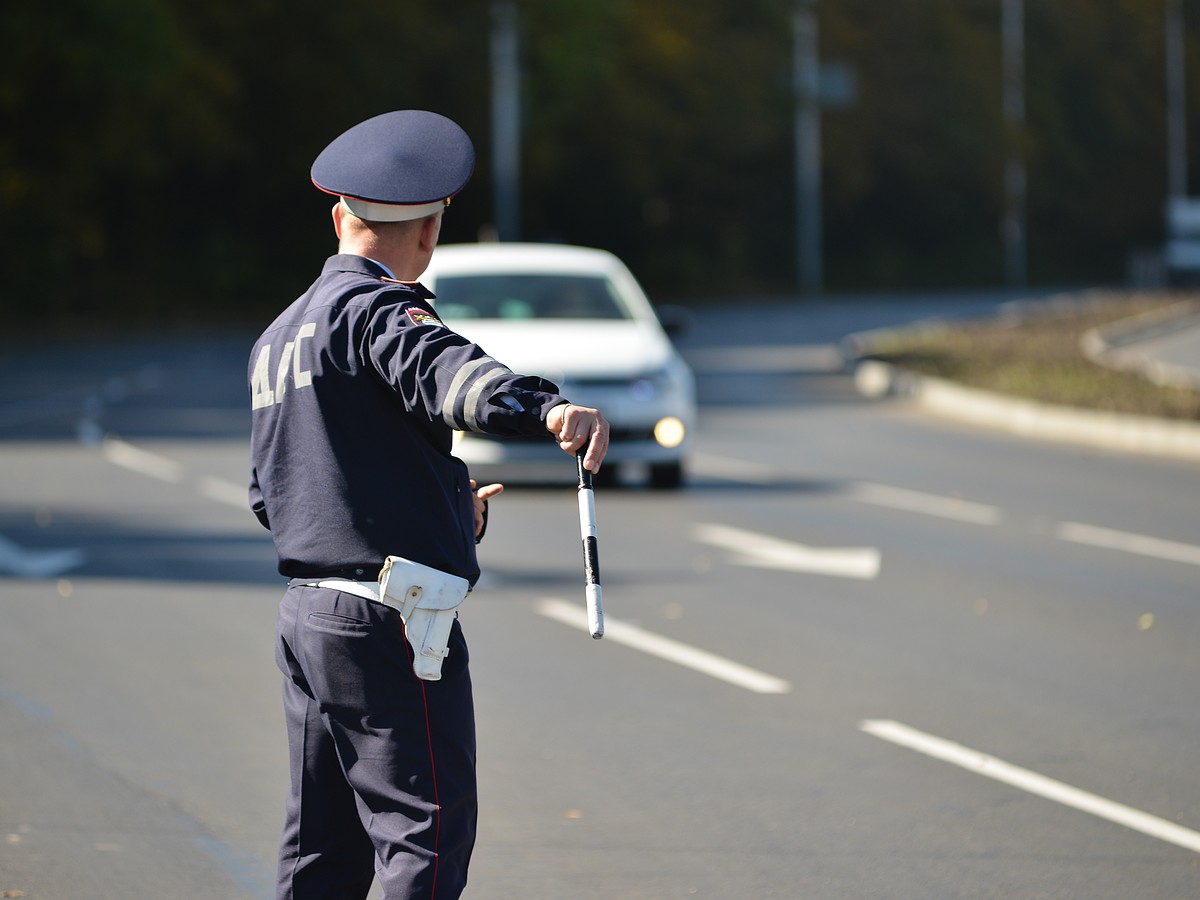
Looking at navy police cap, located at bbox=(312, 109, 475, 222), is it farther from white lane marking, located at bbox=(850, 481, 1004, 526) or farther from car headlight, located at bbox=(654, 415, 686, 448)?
car headlight, located at bbox=(654, 415, 686, 448)

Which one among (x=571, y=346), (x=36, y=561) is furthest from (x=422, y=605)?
(x=571, y=346)

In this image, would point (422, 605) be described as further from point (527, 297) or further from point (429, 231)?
point (527, 297)

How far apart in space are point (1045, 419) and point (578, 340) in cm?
732

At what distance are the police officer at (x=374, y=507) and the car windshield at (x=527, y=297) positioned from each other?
11.8m

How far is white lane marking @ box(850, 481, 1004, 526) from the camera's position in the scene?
46.3ft

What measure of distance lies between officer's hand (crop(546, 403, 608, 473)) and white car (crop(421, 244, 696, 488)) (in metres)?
10.5

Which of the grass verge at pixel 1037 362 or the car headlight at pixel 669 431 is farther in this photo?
the grass verge at pixel 1037 362

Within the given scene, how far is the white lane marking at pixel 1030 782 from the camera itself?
6.14 m

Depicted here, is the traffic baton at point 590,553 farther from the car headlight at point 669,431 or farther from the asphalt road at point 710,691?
the car headlight at point 669,431

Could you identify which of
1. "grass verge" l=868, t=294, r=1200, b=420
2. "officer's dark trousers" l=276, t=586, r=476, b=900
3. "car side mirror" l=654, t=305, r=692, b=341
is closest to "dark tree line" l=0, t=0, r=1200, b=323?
"grass verge" l=868, t=294, r=1200, b=420

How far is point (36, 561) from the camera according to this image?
11.9 meters

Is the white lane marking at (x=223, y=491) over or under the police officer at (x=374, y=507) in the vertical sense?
under

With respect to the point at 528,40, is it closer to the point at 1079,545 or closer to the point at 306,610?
the point at 1079,545

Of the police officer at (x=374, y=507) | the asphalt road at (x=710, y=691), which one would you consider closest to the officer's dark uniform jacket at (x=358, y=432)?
the police officer at (x=374, y=507)
